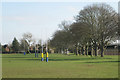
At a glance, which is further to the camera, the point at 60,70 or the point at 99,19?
the point at 99,19

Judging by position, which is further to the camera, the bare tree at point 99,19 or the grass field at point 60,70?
the bare tree at point 99,19

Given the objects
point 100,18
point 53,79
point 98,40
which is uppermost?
point 100,18

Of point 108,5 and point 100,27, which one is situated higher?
point 108,5

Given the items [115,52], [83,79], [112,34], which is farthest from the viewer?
[115,52]

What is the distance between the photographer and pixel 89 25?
193 ft

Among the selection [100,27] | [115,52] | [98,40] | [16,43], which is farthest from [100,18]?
[16,43]

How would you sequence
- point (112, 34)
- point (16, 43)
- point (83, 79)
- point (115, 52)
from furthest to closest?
point (16, 43), point (115, 52), point (112, 34), point (83, 79)

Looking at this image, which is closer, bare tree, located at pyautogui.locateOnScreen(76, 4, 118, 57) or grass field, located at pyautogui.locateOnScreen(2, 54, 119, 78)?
grass field, located at pyautogui.locateOnScreen(2, 54, 119, 78)

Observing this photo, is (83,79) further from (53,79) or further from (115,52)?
(115,52)

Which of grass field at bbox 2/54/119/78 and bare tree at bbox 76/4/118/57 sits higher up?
bare tree at bbox 76/4/118/57

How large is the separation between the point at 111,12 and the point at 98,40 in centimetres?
776

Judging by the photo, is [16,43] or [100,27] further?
[16,43]

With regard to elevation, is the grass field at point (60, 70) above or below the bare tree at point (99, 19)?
below

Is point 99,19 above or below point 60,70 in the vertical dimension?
above
